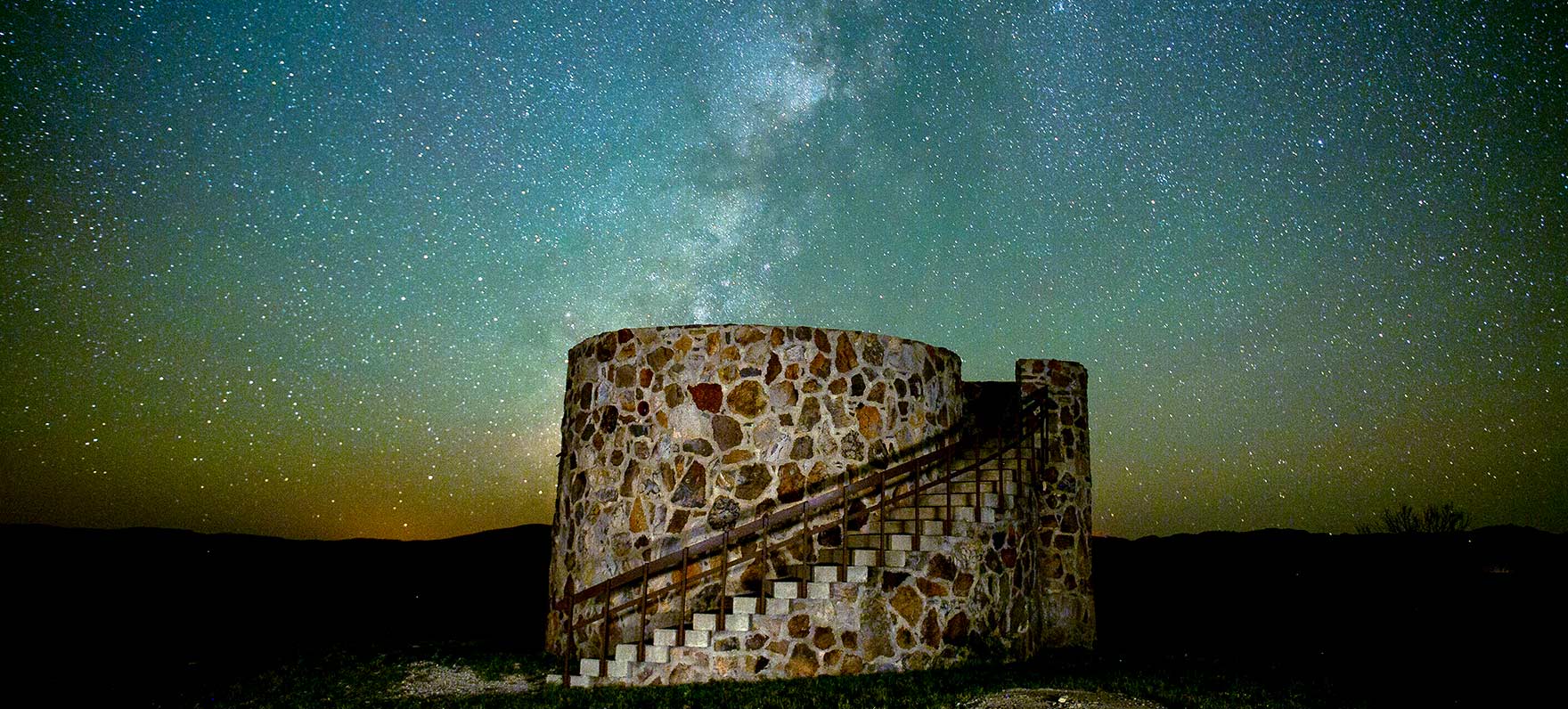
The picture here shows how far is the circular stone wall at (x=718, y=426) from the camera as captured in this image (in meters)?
10.7

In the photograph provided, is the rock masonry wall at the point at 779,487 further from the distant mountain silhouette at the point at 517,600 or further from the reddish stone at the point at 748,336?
the distant mountain silhouette at the point at 517,600

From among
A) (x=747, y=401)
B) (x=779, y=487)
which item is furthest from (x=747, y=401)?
(x=779, y=487)

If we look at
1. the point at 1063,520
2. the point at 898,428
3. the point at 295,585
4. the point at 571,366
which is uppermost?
the point at 571,366

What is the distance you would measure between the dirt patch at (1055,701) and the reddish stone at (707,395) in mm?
4692

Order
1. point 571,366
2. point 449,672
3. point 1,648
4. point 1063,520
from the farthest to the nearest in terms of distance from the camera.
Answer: point 1,648
point 1063,520
point 571,366
point 449,672

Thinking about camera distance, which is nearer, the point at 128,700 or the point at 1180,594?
the point at 128,700

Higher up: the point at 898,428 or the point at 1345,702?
the point at 898,428

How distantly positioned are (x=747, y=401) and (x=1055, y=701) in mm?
4960

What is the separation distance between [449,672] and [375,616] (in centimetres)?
1064

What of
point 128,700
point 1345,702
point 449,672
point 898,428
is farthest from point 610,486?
point 1345,702

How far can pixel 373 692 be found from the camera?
965cm

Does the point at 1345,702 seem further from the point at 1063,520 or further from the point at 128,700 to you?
the point at 128,700

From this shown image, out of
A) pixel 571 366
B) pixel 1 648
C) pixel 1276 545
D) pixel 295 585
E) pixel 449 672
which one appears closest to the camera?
pixel 449 672

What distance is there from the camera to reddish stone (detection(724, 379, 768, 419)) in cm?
1077
